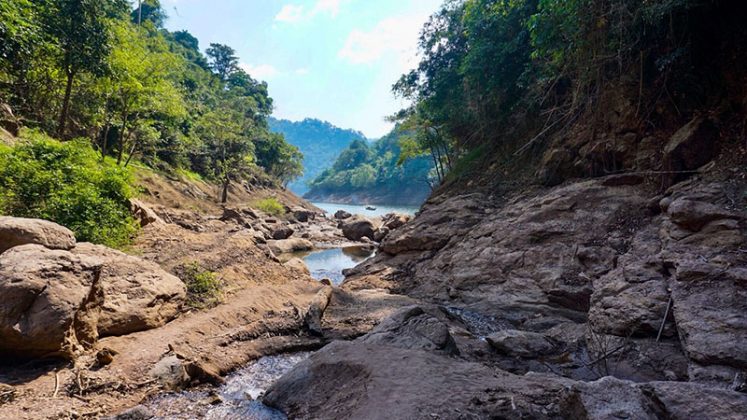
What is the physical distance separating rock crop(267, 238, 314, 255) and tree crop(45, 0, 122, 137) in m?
12.0

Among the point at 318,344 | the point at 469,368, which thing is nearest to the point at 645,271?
the point at 469,368

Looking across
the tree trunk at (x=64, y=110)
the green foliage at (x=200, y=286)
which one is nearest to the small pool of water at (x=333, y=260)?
the green foliage at (x=200, y=286)

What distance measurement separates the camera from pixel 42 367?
5133mm

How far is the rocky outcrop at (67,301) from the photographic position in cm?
486

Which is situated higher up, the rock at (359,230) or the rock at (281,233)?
the rock at (359,230)

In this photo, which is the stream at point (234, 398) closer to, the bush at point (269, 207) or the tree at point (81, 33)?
the tree at point (81, 33)

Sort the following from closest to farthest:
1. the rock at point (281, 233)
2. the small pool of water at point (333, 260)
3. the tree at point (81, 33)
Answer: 1. the tree at point (81, 33)
2. the small pool of water at point (333, 260)
3. the rock at point (281, 233)

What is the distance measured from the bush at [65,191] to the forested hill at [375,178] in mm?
71910

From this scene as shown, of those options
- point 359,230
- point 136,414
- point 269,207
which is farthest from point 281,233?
point 136,414

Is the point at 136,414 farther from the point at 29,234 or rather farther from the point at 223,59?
the point at 223,59

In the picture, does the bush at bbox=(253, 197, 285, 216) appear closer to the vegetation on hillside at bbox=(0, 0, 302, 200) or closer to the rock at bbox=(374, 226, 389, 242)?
the vegetation on hillside at bbox=(0, 0, 302, 200)

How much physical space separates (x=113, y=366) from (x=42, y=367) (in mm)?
831

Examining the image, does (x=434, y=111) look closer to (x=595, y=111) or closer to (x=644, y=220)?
(x=595, y=111)

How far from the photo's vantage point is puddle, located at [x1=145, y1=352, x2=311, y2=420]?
15.8 feet
